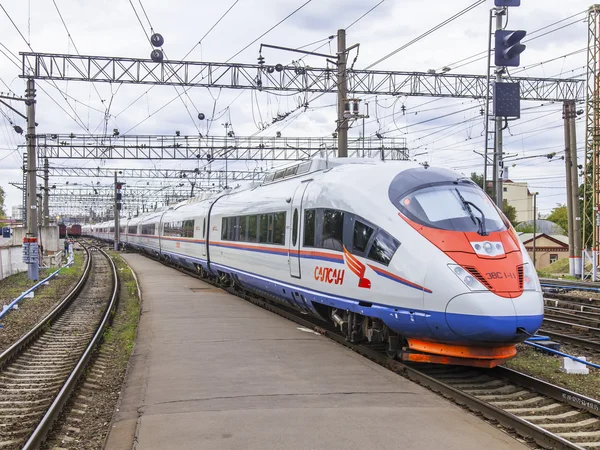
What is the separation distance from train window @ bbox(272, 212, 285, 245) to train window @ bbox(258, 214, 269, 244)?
0.52m

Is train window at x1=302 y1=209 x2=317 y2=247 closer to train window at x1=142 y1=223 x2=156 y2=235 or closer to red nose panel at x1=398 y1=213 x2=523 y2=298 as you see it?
red nose panel at x1=398 y1=213 x2=523 y2=298

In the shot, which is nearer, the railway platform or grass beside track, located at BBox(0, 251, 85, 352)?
the railway platform

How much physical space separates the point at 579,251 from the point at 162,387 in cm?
2503

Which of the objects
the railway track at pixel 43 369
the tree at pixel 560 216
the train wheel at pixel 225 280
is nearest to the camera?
the railway track at pixel 43 369

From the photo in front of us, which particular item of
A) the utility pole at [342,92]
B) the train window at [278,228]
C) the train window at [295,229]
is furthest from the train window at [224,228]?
the train window at [295,229]

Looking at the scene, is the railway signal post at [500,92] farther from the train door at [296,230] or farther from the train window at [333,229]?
the train window at [333,229]

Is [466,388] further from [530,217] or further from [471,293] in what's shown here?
[530,217]

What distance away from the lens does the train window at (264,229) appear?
13.5 metres

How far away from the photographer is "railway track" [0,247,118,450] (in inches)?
265

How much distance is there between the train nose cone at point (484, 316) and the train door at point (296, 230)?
4.51 metres

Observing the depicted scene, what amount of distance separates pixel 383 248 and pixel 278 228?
4.66 meters

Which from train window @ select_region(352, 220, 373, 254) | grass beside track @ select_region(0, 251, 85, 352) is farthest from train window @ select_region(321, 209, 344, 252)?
grass beside track @ select_region(0, 251, 85, 352)

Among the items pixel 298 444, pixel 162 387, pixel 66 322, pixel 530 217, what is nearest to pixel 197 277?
pixel 66 322

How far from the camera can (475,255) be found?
7.54 m
